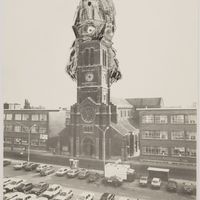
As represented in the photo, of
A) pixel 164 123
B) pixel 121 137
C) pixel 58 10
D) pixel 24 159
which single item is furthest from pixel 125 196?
pixel 58 10

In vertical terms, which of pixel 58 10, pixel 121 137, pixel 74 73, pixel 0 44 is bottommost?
pixel 121 137

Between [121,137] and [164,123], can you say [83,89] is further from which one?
[164,123]

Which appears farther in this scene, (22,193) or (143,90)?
(22,193)

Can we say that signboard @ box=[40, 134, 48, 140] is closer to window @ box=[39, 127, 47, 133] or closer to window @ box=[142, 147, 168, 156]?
window @ box=[39, 127, 47, 133]

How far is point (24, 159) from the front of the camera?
475cm

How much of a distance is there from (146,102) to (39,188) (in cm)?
195

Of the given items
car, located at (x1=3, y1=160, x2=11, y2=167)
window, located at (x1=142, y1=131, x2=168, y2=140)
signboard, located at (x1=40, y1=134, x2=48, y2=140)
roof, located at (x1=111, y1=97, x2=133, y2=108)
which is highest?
roof, located at (x1=111, y1=97, x2=133, y2=108)

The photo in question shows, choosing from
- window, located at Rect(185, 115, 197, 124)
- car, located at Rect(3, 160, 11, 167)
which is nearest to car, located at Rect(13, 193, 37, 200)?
car, located at Rect(3, 160, 11, 167)

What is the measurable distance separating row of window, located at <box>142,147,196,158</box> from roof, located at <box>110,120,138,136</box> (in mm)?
280

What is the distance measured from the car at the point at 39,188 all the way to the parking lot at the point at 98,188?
62 millimetres

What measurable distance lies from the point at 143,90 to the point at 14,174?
→ 2.34 meters

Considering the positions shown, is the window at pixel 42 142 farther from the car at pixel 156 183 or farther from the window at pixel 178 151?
the window at pixel 178 151

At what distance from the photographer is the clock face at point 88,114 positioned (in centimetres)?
421

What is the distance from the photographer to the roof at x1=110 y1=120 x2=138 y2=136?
392cm
